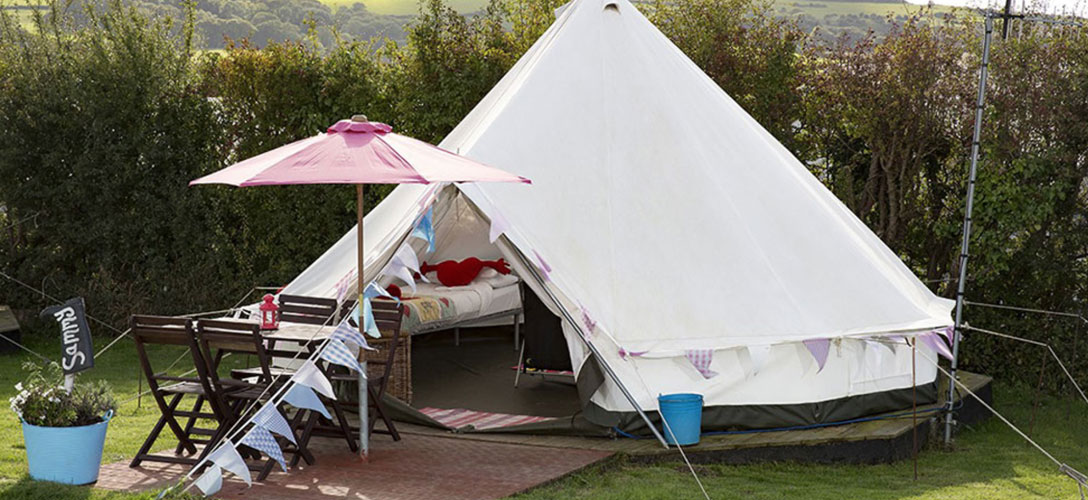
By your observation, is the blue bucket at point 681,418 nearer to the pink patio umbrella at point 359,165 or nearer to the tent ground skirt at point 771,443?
the tent ground skirt at point 771,443

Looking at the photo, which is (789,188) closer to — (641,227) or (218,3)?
(641,227)

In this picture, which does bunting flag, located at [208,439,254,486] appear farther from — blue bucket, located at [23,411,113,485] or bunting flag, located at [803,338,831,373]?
bunting flag, located at [803,338,831,373]

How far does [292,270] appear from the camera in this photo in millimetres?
10906

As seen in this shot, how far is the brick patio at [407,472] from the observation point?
5859 mm

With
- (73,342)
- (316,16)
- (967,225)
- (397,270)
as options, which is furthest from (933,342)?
(316,16)

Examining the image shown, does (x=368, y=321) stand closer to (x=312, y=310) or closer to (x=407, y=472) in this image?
(x=312, y=310)

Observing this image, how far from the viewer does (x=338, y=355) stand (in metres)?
6.05

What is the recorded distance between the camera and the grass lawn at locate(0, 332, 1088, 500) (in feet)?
19.7

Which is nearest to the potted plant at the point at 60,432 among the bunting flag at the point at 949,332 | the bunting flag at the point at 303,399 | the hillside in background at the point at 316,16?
the bunting flag at the point at 303,399

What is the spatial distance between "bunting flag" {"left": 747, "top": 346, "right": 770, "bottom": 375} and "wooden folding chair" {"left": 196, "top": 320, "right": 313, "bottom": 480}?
237cm

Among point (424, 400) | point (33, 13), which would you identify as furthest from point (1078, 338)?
point (33, 13)

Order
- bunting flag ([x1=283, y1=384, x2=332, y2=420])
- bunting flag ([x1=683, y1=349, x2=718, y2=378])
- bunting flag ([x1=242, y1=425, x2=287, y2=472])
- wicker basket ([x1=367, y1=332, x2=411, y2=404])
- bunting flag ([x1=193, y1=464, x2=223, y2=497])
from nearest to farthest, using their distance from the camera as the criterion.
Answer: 1. bunting flag ([x1=193, y1=464, x2=223, y2=497])
2. bunting flag ([x1=242, y1=425, x2=287, y2=472])
3. bunting flag ([x1=283, y1=384, x2=332, y2=420])
4. bunting flag ([x1=683, y1=349, x2=718, y2=378])
5. wicker basket ([x1=367, y1=332, x2=411, y2=404])

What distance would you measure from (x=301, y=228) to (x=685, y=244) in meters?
4.64

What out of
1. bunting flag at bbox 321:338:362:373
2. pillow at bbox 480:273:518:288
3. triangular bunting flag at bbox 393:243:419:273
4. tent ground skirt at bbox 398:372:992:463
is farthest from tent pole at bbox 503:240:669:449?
pillow at bbox 480:273:518:288
